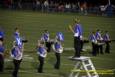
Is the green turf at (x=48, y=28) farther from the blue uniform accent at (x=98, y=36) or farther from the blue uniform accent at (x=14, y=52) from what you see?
the blue uniform accent at (x=14, y=52)

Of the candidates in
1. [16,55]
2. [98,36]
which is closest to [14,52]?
[16,55]

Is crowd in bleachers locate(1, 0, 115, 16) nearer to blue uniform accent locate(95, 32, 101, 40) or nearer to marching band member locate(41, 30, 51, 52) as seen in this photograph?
blue uniform accent locate(95, 32, 101, 40)

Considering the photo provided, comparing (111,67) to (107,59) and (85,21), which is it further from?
(85,21)

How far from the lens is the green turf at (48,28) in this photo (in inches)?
1140

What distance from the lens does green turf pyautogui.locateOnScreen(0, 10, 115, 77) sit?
29.0 metres

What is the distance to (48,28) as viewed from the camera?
4588 centimetres

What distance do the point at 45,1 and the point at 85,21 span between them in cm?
665

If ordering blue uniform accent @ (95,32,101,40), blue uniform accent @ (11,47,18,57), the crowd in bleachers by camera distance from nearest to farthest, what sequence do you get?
blue uniform accent @ (11,47,18,57) → blue uniform accent @ (95,32,101,40) → the crowd in bleachers

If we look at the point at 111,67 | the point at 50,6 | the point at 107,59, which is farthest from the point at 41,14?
the point at 111,67

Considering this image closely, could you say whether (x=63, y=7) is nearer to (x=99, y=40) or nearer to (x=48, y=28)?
(x=48, y=28)

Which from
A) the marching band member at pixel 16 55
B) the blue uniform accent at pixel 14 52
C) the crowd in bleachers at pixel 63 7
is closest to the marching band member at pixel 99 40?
the marching band member at pixel 16 55

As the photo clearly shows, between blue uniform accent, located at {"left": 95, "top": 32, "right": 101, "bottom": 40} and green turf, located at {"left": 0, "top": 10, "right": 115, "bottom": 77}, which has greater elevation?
blue uniform accent, located at {"left": 95, "top": 32, "right": 101, "bottom": 40}

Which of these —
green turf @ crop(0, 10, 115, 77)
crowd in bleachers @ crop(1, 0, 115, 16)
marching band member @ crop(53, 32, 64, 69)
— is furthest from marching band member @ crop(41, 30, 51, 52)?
crowd in bleachers @ crop(1, 0, 115, 16)

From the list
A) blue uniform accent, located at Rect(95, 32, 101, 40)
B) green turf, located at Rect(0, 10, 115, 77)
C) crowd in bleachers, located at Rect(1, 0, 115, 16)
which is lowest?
green turf, located at Rect(0, 10, 115, 77)
